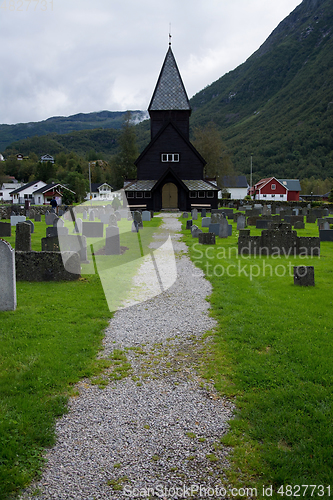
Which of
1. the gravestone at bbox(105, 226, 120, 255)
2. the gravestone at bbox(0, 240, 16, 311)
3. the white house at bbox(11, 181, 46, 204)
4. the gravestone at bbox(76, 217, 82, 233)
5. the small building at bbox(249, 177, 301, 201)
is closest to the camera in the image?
the gravestone at bbox(0, 240, 16, 311)

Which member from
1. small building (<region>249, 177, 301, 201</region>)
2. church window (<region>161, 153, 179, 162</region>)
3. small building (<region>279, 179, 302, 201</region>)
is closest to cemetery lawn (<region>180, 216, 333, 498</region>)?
church window (<region>161, 153, 179, 162</region>)

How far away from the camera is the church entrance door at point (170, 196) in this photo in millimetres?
40969

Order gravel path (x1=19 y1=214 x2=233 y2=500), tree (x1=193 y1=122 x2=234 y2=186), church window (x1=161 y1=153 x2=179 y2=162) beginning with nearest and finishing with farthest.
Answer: gravel path (x1=19 y1=214 x2=233 y2=500), church window (x1=161 y1=153 x2=179 y2=162), tree (x1=193 y1=122 x2=234 y2=186)

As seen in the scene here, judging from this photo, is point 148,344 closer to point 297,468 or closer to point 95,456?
point 95,456

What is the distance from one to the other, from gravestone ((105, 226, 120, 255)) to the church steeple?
3428 centimetres

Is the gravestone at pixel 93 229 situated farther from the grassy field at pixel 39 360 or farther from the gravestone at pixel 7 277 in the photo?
the gravestone at pixel 7 277

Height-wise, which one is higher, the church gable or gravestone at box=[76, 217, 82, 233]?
the church gable

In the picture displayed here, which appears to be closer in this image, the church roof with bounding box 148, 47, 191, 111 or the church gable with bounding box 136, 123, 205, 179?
the church gable with bounding box 136, 123, 205, 179

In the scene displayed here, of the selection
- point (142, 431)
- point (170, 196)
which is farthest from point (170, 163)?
point (142, 431)

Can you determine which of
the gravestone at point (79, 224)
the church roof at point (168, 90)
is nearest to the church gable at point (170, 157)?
the church roof at point (168, 90)

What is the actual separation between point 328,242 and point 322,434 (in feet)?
47.9

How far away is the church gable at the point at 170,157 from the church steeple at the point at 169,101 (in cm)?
363

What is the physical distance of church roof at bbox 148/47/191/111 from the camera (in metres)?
44.3

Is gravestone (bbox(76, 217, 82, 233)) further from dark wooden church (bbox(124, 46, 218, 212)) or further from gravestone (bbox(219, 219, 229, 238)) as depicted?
dark wooden church (bbox(124, 46, 218, 212))
